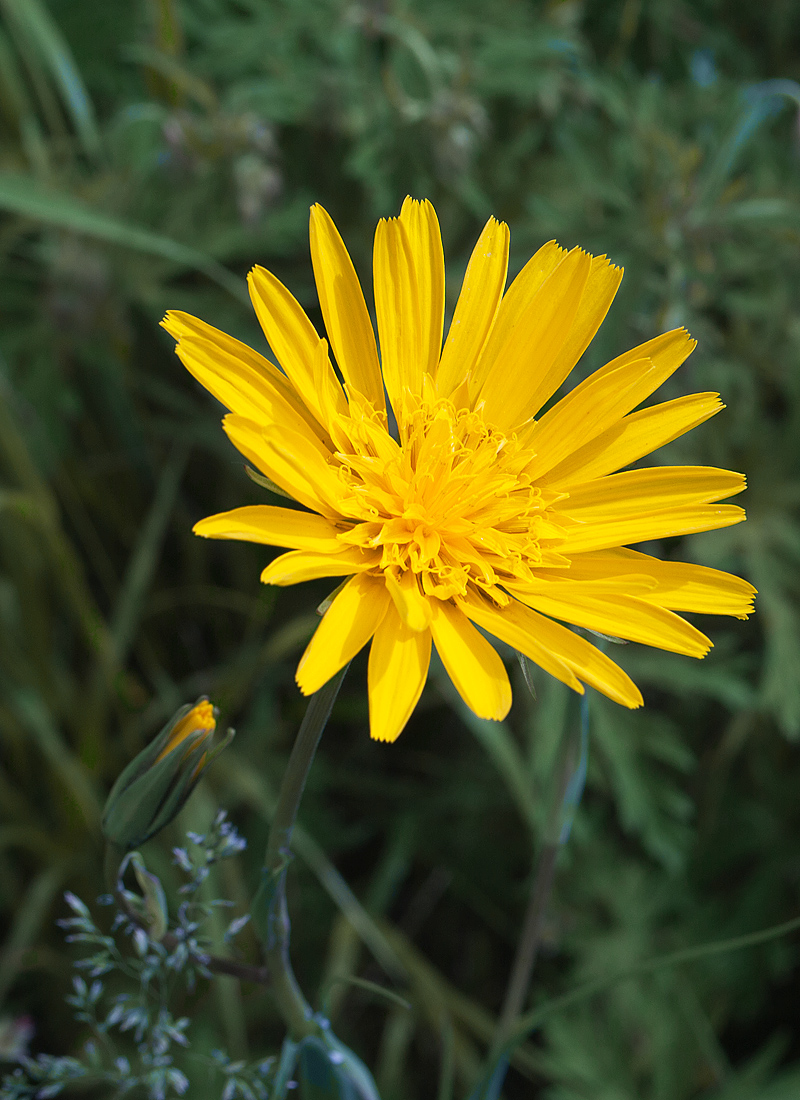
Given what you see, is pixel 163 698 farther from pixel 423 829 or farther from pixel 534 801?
pixel 534 801

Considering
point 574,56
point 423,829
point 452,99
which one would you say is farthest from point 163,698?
point 574,56

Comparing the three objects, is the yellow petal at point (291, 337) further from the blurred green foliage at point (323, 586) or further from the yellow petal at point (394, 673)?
the blurred green foliage at point (323, 586)

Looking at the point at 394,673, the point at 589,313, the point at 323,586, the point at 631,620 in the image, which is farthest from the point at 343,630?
the point at 323,586

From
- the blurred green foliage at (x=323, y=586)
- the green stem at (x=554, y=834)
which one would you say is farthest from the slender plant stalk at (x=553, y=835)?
the blurred green foliage at (x=323, y=586)

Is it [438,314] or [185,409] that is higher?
[185,409]

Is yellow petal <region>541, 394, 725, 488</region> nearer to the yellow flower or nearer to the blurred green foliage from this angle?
the yellow flower

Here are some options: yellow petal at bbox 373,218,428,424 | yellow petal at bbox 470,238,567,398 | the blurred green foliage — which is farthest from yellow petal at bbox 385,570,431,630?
the blurred green foliage
